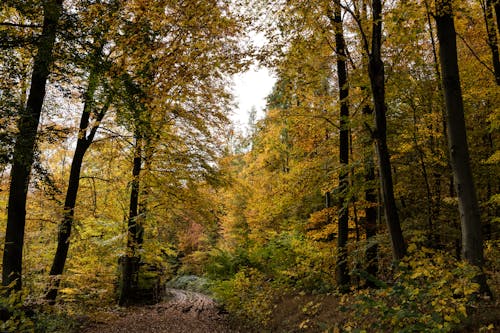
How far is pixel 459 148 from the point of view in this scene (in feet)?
18.6

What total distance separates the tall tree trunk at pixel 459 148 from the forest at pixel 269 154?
0.02m

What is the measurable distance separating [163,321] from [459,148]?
9.40 metres

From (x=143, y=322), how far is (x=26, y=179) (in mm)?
5452

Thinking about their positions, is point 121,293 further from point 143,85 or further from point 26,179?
point 143,85

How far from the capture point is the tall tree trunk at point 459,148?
5.45 m

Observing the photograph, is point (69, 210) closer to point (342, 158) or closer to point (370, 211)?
point (342, 158)

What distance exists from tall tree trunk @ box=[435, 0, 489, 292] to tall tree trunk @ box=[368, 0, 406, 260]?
1038 millimetres

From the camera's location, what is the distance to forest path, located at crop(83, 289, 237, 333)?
9.52m

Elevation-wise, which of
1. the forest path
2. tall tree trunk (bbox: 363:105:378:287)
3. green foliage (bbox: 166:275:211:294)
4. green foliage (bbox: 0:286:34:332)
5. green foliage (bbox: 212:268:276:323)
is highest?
tall tree trunk (bbox: 363:105:378:287)

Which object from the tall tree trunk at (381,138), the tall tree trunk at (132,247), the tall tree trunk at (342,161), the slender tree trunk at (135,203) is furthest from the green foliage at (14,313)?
the tall tree trunk at (342,161)

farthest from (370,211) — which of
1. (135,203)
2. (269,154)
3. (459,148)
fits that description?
(135,203)

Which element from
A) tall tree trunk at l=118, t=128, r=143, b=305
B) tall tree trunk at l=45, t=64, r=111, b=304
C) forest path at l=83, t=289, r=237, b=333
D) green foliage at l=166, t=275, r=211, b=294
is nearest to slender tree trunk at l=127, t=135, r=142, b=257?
tall tree trunk at l=118, t=128, r=143, b=305

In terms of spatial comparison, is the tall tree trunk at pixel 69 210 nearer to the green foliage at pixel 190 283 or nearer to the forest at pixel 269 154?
the forest at pixel 269 154

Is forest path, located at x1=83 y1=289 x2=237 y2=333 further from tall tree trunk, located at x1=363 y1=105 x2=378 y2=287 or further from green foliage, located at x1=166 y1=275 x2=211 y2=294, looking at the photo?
green foliage, located at x1=166 y1=275 x2=211 y2=294
